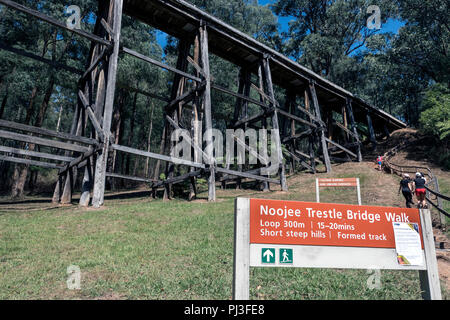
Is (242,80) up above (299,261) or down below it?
above

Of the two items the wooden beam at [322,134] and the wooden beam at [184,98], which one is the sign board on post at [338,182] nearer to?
the wooden beam at [184,98]

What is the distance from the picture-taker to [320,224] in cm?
252

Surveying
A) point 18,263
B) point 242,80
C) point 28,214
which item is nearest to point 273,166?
point 242,80

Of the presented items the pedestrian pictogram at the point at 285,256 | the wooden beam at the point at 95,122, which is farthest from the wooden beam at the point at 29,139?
the pedestrian pictogram at the point at 285,256

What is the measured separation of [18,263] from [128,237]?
6.33ft

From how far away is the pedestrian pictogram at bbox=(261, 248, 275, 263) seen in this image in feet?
7.71

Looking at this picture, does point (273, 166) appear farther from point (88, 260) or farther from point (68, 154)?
point (88, 260)

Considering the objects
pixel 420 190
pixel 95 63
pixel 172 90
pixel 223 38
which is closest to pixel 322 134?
pixel 420 190

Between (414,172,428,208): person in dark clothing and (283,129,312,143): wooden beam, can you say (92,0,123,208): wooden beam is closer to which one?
(414,172,428,208): person in dark clothing

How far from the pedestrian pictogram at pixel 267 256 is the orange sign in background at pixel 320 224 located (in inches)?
3.1

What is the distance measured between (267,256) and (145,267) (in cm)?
263

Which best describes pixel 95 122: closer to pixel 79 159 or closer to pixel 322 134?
pixel 79 159

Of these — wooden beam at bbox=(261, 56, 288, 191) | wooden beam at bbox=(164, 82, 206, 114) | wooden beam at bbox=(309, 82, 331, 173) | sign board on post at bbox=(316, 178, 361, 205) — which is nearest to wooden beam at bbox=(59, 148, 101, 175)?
wooden beam at bbox=(164, 82, 206, 114)

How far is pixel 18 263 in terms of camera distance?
4.34m
